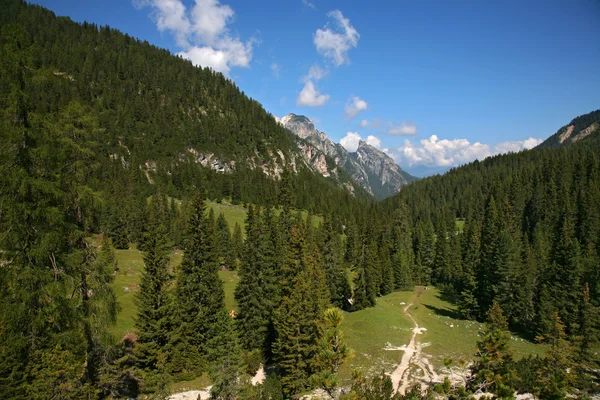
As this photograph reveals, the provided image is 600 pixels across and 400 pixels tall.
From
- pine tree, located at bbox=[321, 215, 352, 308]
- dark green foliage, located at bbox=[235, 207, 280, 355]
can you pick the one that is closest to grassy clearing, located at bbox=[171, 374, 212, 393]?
dark green foliage, located at bbox=[235, 207, 280, 355]

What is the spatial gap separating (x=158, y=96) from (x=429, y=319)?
630 ft

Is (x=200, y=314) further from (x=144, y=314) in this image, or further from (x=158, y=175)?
(x=158, y=175)

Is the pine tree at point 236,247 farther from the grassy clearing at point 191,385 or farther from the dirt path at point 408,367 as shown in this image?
the dirt path at point 408,367

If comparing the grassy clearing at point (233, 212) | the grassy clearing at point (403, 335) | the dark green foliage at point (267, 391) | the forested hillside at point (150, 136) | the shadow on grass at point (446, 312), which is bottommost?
the shadow on grass at point (446, 312)

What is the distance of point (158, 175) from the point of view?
140875 millimetres

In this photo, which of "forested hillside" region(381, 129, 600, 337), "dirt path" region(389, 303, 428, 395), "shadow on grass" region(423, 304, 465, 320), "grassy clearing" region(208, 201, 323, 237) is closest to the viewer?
"dirt path" region(389, 303, 428, 395)

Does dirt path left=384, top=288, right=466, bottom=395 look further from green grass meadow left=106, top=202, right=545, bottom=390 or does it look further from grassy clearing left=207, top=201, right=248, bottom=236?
grassy clearing left=207, top=201, right=248, bottom=236

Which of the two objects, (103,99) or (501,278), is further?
(103,99)

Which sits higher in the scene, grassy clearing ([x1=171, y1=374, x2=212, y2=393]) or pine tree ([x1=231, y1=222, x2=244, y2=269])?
pine tree ([x1=231, y1=222, x2=244, y2=269])

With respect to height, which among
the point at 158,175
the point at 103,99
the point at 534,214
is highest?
the point at 103,99

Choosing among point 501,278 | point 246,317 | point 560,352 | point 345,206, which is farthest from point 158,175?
point 560,352

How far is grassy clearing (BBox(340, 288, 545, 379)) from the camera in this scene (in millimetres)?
35094

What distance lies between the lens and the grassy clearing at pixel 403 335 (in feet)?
115

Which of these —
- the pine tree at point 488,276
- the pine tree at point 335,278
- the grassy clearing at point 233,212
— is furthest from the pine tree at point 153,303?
the grassy clearing at point 233,212
